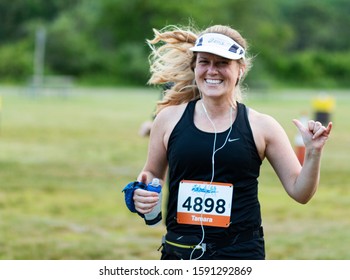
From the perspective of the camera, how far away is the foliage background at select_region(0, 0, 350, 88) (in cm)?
6353

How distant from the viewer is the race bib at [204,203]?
3973 millimetres

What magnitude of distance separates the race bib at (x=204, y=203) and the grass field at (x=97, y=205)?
3.39 metres

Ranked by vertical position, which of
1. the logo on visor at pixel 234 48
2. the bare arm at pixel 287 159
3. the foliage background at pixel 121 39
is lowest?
the bare arm at pixel 287 159

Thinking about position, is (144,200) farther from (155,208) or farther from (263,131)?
(263,131)

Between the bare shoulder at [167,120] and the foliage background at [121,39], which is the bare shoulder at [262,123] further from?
the foliage background at [121,39]

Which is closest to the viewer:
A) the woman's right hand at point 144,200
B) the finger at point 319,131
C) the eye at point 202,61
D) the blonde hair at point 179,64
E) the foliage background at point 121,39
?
the finger at point 319,131

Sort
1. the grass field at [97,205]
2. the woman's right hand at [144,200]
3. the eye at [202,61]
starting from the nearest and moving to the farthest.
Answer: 1. the woman's right hand at [144,200]
2. the eye at [202,61]
3. the grass field at [97,205]

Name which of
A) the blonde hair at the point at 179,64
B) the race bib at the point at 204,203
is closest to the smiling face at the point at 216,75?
the blonde hair at the point at 179,64

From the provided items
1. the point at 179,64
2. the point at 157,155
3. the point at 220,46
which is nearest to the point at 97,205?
the point at 179,64

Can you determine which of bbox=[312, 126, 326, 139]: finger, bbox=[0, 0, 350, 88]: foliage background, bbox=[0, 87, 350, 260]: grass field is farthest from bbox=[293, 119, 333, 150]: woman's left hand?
bbox=[0, 0, 350, 88]: foliage background

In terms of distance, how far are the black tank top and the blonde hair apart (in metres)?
0.32

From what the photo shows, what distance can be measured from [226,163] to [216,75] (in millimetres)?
422

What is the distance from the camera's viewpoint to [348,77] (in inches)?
2867
